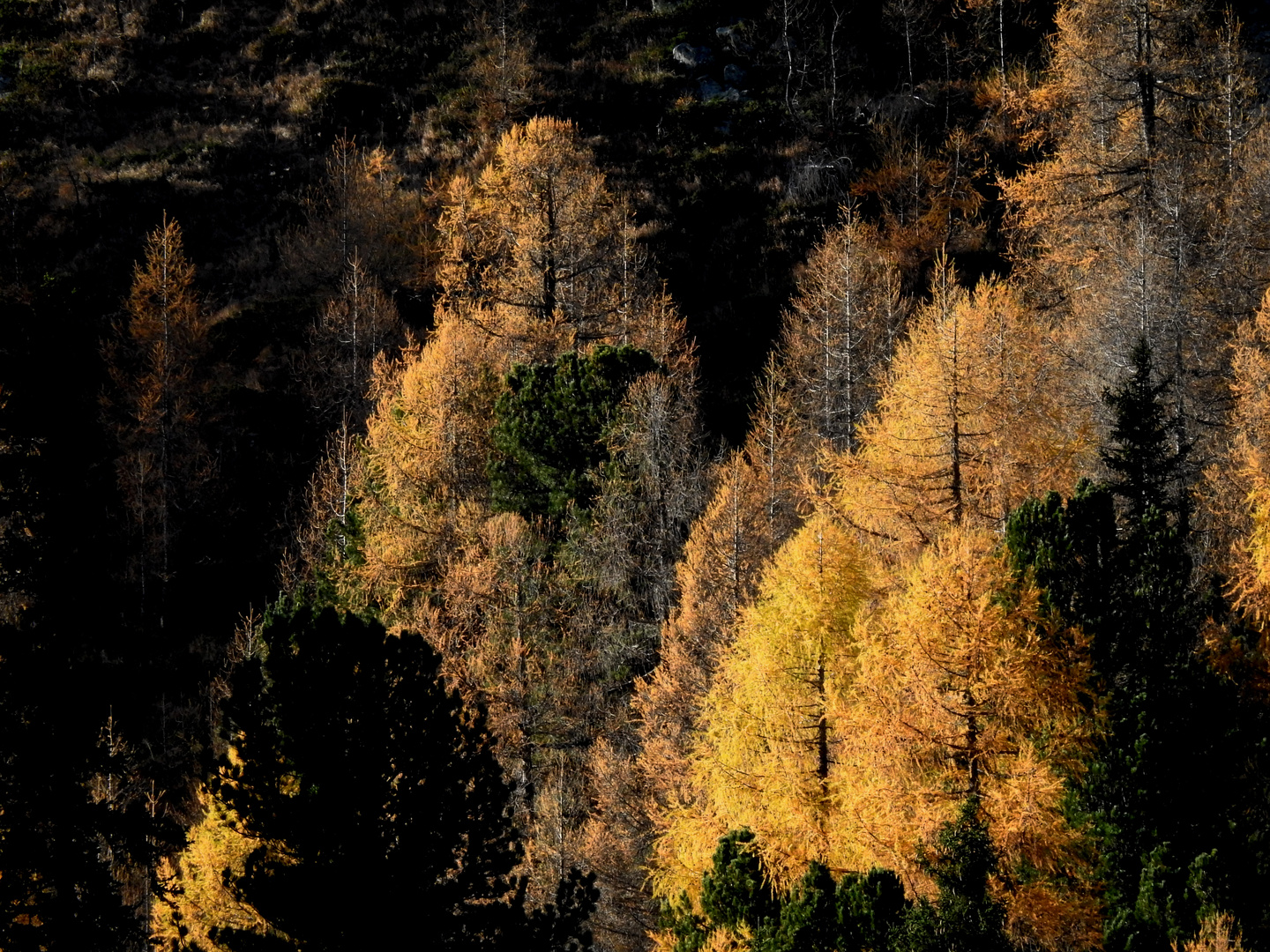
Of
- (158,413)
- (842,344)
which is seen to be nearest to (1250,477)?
(842,344)

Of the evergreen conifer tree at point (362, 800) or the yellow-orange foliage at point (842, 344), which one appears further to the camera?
the yellow-orange foliage at point (842, 344)

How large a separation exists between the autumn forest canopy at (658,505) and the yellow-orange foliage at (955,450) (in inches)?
3.9

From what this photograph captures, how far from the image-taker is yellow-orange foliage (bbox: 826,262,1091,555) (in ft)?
70.0

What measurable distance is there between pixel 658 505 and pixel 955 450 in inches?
357

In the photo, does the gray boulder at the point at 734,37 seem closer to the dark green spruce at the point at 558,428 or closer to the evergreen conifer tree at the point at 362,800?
the dark green spruce at the point at 558,428

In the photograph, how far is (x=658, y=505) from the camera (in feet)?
93.5

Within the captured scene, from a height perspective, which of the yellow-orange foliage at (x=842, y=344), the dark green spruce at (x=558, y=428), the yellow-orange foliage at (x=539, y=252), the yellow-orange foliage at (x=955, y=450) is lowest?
the yellow-orange foliage at (x=955, y=450)

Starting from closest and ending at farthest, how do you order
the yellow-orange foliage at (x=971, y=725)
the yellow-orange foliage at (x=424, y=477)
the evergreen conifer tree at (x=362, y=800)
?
the evergreen conifer tree at (x=362, y=800), the yellow-orange foliage at (x=971, y=725), the yellow-orange foliage at (x=424, y=477)

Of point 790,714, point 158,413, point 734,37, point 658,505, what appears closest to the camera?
point 790,714

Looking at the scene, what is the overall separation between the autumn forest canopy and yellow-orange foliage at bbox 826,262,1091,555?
10 centimetres

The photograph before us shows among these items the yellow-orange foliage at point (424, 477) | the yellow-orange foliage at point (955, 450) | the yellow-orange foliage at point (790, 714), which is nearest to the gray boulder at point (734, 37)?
the yellow-orange foliage at point (424, 477)

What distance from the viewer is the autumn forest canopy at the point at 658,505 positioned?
46.6 feet

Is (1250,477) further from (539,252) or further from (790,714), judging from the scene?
(539,252)

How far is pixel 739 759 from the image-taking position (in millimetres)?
20312
